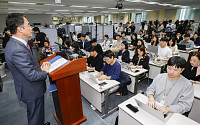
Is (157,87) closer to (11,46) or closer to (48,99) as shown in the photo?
(11,46)

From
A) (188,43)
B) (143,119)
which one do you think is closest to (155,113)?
(143,119)

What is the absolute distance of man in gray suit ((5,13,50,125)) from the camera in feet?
3.98

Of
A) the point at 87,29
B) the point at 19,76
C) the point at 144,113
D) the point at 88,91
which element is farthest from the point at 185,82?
the point at 87,29

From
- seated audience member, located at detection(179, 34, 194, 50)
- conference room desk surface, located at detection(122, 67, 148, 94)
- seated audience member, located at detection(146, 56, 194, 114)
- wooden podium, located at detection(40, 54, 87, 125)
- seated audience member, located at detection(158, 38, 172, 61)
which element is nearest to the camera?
seated audience member, located at detection(146, 56, 194, 114)

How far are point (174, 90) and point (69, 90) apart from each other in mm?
1499

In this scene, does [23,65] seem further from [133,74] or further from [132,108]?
[133,74]

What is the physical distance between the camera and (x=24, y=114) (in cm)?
240

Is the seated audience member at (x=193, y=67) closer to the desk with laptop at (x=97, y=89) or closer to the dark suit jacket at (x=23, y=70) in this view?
the desk with laptop at (x=97, y=89)

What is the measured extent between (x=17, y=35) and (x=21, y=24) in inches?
5.5

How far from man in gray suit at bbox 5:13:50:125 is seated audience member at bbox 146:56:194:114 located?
1.47 metres

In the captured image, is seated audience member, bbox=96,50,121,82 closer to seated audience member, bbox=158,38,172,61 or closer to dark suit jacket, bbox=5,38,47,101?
dark suit jacket, bbox=5,38,47,101

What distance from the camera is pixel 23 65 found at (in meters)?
1.21

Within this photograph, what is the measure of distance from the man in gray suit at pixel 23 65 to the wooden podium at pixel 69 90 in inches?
8.2

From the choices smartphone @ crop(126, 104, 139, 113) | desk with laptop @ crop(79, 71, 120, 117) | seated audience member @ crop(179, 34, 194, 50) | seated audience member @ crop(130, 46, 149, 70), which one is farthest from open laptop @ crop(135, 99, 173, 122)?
seated audience member @ crop(179, 34, 194, 50)
